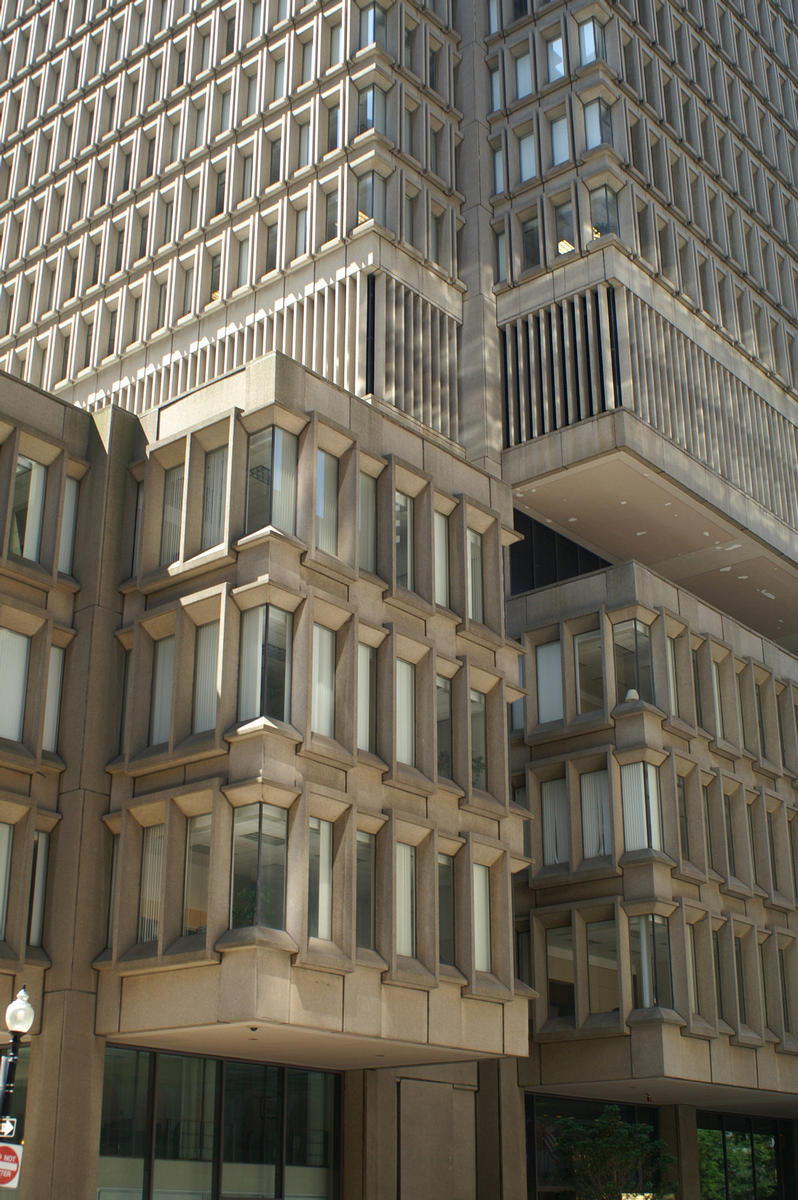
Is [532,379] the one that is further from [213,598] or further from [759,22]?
[759,22]

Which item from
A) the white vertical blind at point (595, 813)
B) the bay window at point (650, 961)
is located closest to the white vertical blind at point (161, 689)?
the white vertical blind at point (595, 813)

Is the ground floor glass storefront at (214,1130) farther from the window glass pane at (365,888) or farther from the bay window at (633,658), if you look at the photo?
the bay window at (633,658)

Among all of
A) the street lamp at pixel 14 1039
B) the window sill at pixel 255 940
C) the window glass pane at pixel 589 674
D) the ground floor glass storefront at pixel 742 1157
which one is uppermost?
the window glass pane at pixel 589 674

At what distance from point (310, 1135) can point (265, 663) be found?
1142cm

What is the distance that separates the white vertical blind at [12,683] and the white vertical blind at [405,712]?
746cm

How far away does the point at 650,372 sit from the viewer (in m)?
39.4

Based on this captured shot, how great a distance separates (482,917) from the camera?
28.2m

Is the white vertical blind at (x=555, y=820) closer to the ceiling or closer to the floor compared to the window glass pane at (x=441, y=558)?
closer to the floor

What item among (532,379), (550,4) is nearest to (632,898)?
(532,379)

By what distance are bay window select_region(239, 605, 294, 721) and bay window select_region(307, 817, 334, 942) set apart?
7.26ft

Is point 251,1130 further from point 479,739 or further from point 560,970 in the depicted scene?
point 560,970

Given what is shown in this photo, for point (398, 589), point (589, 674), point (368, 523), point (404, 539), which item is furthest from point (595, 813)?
point (368, 523)

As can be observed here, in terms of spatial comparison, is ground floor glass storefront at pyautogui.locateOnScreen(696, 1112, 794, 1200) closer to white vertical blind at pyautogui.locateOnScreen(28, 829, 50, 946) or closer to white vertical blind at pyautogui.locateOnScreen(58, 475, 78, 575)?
white vertical blind at pyautogui.locateOnScreen(28, 829, 50, 946)

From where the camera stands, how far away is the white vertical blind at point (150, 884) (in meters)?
24.6
